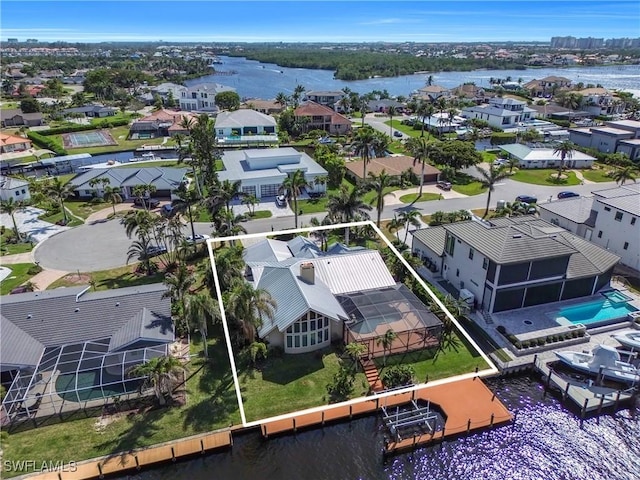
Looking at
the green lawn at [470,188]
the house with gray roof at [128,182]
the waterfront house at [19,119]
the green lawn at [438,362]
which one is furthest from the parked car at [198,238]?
the waterfront house at [19,119]

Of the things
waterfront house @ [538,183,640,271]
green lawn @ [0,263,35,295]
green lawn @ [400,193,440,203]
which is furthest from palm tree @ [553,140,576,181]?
green lawn @ [0,263,35,295]

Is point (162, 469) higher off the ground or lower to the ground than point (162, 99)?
lower

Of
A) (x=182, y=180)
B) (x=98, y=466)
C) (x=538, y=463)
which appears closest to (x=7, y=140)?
(x=182, y=180)

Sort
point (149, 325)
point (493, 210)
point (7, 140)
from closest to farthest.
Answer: point (149, 325) → point (493, 210) → point (7, 140)

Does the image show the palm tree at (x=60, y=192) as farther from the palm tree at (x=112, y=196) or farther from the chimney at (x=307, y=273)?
the chimney at (x=307, y=273)

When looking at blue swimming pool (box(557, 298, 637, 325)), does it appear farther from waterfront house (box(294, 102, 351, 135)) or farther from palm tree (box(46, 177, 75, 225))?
waterfront house (box(294, 102, 351, 135))

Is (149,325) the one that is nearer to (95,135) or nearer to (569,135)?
(95,135)
